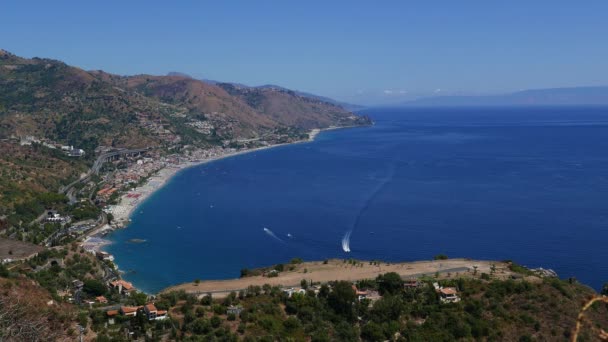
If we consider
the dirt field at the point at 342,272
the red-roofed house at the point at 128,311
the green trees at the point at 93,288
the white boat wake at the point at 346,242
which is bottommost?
the white boat wake at the point at 346,242

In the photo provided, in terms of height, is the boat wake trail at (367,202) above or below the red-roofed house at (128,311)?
below

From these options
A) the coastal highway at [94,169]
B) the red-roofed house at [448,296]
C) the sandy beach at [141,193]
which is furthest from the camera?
the coastal highway at [94,169]

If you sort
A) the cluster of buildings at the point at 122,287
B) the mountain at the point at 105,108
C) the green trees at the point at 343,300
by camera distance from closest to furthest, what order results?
the green trees at the point at 343,300 < the cluster of buildings at the point at 122,287 < the mountain at the point at 105,108

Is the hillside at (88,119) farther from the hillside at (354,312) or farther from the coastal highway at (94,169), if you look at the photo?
the hillside at (354,312)

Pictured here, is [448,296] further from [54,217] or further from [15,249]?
[54,217]

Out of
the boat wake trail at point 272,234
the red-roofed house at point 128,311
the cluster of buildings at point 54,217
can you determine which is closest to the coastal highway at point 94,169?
the cluster of buildings at point 54,217

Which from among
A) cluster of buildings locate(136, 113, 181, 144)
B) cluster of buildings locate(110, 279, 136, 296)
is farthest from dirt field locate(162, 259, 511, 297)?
cluster of buildings locate(136, 113, 181, 144)

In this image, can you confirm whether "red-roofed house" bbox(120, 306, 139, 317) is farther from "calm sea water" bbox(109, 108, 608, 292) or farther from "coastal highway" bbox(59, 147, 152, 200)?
"coastal highway" bbox(59, 147, 152, 200)
